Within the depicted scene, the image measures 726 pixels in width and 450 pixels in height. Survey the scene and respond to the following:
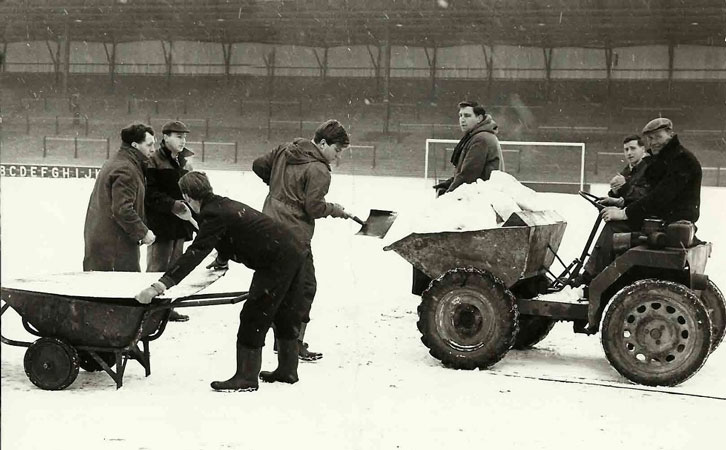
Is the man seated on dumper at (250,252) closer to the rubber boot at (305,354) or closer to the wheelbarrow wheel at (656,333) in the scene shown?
the rubber boot at (305,354)

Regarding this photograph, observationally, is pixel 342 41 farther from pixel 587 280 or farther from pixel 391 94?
pixel 587 280

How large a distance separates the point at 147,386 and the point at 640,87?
2683cm

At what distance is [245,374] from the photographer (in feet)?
17.3

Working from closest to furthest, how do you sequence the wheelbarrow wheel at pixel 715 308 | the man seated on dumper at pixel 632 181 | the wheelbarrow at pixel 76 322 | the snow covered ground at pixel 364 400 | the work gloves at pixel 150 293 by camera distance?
1. the snow covered ground at pixel 364 400
2. the work gloves at pixel 150 293
3. the wheelbarrow at pixel 76 322
4. the wheelbarrow wheel at pixel 715 308
5. the man seated on dumper at pixel 632 181

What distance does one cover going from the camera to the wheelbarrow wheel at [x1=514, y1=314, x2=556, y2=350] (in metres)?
6.76

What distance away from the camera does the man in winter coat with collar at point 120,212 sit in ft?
20.6

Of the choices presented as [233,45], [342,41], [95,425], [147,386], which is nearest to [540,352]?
[147,386]

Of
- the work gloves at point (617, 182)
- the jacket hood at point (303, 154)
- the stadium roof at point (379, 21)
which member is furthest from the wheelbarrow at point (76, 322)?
the stadium roof at point (379, 21)

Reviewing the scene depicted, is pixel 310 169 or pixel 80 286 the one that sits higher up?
pixel 310 169

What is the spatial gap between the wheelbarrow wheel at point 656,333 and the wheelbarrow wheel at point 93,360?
3069mm

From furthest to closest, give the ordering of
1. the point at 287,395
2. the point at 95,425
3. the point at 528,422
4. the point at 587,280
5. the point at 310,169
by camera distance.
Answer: the point at 587,280
the point at 310,169
the point at 287,395
the point at 528,422
the point at 95,425

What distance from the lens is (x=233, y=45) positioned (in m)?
31.3

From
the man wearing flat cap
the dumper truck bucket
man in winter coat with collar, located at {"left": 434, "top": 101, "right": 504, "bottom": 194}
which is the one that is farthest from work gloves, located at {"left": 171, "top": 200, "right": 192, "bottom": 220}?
man in winter coat with collar, located at {"left": 434, "top": 101, "right": 504, "bottom": 194}

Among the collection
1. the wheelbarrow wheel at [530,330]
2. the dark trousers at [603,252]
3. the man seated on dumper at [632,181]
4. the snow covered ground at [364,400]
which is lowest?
the snow covered ground at [364,400]
